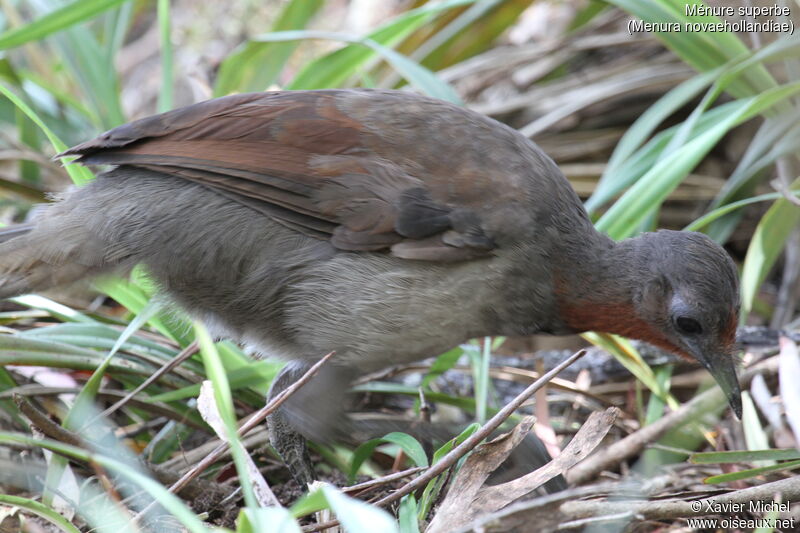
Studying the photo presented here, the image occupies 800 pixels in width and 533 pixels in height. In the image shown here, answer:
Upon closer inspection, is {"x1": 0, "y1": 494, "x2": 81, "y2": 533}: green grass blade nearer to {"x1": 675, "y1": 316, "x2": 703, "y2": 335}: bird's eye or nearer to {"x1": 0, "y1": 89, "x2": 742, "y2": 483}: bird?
{"x1": 0, "y1": 89, "x2": 742, "y2": 483}: bird

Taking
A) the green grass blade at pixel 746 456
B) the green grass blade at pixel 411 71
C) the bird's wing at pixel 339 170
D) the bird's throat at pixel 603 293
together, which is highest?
the green grass blade at pixel 411 71

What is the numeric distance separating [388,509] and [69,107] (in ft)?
10.5

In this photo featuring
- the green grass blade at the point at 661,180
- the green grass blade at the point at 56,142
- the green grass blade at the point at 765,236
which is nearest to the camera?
the green grass blade at the point at 56,142

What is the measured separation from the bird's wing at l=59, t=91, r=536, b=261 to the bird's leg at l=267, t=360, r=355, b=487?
459 millimetres

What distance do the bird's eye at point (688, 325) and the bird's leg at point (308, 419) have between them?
1.07 meters

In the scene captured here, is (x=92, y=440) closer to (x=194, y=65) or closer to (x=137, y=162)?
(x=137, y=162)

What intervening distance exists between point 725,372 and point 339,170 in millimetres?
1381

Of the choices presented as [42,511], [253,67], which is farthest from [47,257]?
[253,67]

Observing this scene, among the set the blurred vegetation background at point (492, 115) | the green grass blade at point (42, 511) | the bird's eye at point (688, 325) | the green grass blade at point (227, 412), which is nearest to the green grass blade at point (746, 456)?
the blurred vegetation background at point (492, 115)

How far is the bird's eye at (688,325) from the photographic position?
2888 mm

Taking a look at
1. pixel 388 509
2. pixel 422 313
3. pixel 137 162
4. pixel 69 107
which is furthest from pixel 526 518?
pixel 69 107

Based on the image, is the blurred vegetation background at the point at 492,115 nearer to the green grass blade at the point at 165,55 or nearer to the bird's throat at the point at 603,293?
the green grass blade at the point at 165,55

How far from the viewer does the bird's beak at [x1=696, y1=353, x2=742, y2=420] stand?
9.53ft

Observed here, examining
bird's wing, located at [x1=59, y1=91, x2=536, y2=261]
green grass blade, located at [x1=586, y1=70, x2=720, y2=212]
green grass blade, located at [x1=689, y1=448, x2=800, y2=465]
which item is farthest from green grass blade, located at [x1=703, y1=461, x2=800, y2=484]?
green grass blade, located at [x1=586, y1=70, x2=720, y2=212]
